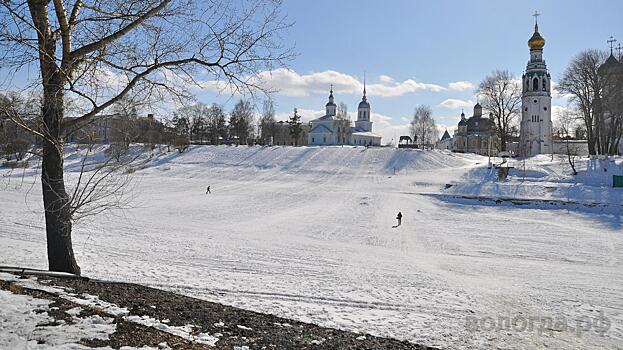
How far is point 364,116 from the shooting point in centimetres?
11462

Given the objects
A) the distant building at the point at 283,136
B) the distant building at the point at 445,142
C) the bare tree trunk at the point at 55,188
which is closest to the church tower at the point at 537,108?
the distant building at the point at 445,142

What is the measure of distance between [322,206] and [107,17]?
Answer: 88.8 feet

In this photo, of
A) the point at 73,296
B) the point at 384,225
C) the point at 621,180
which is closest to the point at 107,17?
the point at 73,296

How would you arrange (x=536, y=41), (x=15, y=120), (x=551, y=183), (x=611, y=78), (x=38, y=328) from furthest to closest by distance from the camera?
(x=536, y=41) → (x=611, y=78) → (x=551, y=183) → (x=15, y=120) → (x=38, y=328)

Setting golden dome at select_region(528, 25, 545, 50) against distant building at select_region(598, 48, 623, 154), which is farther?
golden dome at select_region(528, 25, 545, 50)

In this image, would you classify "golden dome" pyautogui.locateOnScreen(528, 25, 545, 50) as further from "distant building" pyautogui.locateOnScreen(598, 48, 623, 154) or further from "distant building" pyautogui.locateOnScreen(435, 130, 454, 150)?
"distant building" pyautogui.locateOnScreen(435, 130, 454, 150)

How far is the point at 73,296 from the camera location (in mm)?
6992

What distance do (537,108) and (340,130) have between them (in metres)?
39.8

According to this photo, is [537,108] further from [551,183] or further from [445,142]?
[445,142]

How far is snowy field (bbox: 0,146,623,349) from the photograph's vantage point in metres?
10.2

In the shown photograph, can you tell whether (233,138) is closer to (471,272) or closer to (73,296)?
(471,272)

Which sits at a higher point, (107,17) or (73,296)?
(107,17)

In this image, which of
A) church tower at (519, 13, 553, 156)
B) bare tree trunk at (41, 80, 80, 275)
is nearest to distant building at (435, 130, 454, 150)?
church tower at (519, 13, 553, 156)

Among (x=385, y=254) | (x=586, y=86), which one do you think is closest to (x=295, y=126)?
(x=586, y=86)
